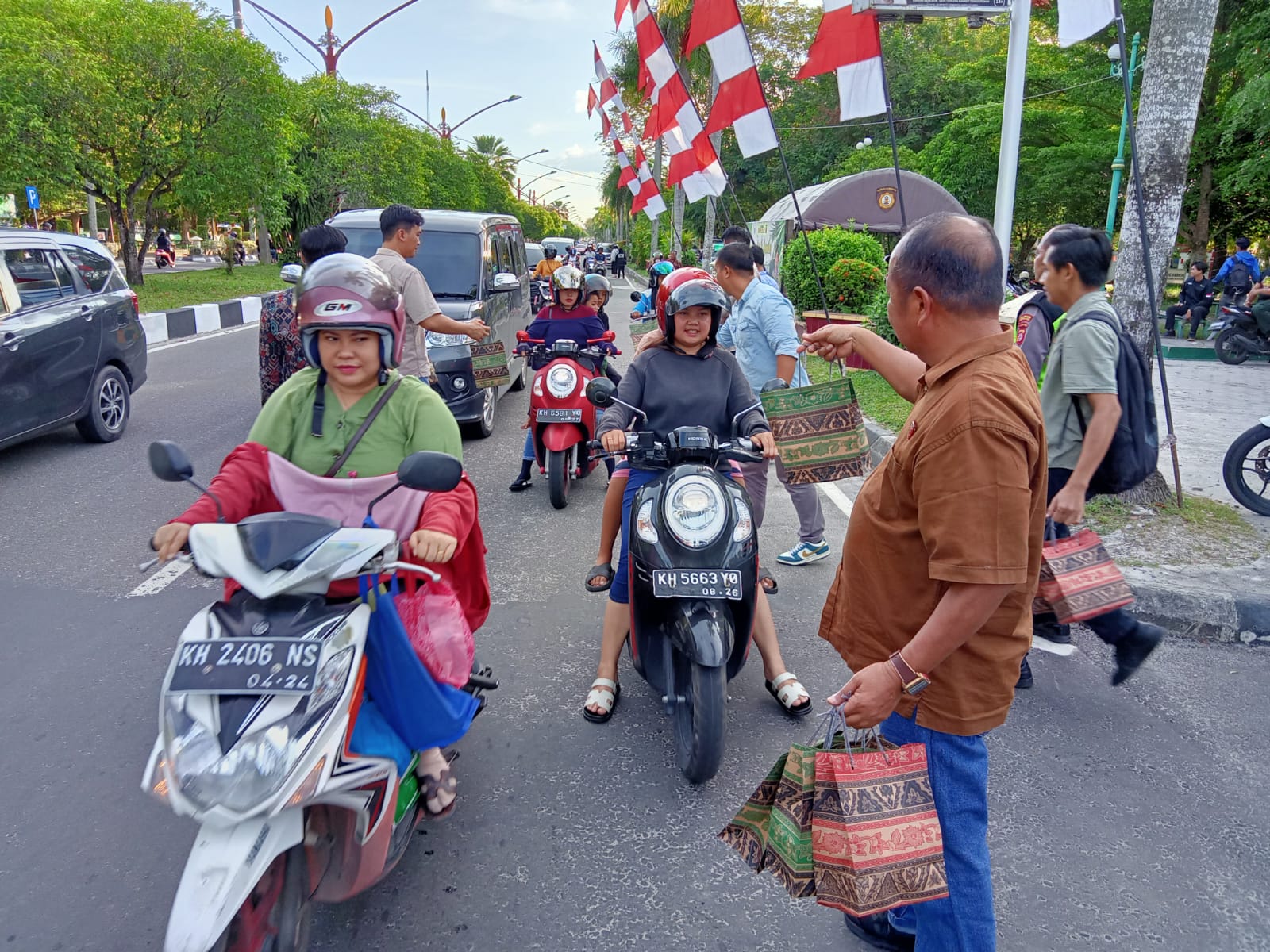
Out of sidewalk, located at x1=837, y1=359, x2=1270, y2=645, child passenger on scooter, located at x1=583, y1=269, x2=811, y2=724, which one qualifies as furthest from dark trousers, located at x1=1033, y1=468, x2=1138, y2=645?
child passenger on scooter, located at x1=583, y1=269, x2=811, y2=724

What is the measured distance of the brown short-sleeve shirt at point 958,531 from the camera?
1.63 m

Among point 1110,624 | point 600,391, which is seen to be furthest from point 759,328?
point 1110,624

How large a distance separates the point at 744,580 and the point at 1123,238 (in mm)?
4720

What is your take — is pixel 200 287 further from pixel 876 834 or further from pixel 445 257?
pixel 876 834

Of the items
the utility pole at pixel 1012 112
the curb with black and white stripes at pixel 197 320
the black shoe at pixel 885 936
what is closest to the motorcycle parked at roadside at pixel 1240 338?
the utility pole at pixel 1012 112

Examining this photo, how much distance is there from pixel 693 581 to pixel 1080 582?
5.35 feet

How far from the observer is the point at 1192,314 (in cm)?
1717

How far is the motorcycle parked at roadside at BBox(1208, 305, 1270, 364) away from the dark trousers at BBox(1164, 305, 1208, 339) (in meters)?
2.75

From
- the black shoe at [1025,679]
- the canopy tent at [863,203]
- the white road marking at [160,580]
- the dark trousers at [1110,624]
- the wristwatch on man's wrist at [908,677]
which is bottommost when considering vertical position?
the black shoe at [1025,679]

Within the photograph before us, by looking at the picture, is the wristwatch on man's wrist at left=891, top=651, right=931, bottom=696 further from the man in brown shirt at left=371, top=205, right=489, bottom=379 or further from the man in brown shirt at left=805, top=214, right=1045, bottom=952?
the man in brown shirt at left=371, top=205, right=489, bottom=379

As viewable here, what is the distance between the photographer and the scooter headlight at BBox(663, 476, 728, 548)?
3.02 m

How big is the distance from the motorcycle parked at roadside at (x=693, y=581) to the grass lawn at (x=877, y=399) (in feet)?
13.1

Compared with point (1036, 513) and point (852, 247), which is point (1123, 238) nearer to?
point (1036, 513)

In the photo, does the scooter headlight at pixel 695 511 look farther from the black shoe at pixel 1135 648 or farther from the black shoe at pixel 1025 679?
the black shoe at pixel 1135 648
